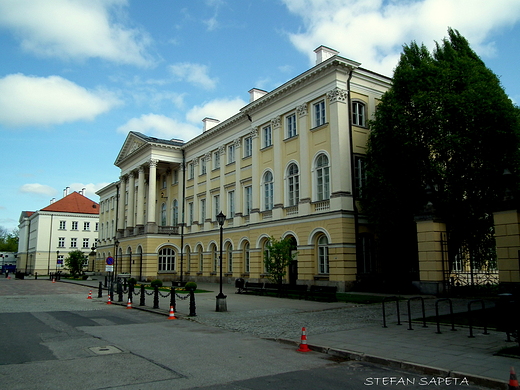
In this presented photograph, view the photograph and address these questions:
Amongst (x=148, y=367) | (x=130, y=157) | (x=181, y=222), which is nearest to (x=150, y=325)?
(x=148, y=367)

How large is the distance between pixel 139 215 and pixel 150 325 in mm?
36653

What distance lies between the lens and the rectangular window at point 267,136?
34244mm

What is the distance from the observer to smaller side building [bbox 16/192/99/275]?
283 ft

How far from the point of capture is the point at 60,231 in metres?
→ 88.3

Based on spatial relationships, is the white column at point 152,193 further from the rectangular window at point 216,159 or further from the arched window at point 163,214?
the rectangular window at point 216,159

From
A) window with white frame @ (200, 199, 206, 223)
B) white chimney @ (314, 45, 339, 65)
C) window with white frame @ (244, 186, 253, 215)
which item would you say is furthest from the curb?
window with white frame @ (200, 199, 206, 223)

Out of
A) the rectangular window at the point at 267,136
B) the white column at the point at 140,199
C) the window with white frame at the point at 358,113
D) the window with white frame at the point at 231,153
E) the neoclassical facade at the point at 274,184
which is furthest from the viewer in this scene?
Result: the white column at the point at 140,199

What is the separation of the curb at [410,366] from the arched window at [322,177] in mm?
18955

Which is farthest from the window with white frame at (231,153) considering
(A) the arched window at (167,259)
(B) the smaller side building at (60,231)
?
(B) the smaller side building at (60,231)

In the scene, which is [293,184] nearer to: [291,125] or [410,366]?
[291,125]

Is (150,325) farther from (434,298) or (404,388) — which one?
(434,298)

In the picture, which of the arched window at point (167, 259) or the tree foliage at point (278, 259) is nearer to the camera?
the tree foliage at point (278, 259)

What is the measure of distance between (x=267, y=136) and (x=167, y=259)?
20.1m

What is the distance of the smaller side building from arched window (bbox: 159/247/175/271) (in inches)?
1775
